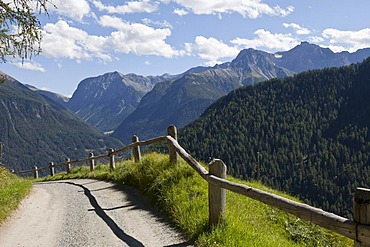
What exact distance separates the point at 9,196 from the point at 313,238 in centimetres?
890

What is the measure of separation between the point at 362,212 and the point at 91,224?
6.47 m

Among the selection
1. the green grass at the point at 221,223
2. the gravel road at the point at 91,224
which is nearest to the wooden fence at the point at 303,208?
the green grass at the point at 221,223

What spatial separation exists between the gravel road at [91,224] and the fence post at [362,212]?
3.48 metres

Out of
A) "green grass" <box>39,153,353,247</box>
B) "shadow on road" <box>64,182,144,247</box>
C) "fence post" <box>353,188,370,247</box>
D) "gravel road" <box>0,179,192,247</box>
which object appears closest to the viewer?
"fence post" <box>353,188,370,247</box>

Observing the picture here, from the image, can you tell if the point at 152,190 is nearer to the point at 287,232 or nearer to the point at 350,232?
the point at 287,232

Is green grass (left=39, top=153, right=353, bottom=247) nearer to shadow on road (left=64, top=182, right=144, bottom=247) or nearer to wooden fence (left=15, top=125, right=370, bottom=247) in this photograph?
wooden fence (left=15, top=125, right=370, bottom=247)

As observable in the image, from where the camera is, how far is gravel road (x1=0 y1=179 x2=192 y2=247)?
A: 7.28 meters

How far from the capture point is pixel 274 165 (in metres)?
190

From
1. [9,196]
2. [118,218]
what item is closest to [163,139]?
[118,218]

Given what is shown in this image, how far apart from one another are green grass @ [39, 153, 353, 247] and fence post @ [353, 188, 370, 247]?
84.9 inches

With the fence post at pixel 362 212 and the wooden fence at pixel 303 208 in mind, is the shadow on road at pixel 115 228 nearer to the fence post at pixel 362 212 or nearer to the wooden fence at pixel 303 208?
the wooden fence at pixel 303 208

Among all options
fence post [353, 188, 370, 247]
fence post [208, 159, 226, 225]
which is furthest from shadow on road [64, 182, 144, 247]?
fence post [353, 188, 370, 247]

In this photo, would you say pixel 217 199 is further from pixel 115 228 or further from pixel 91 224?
pixel 91 224

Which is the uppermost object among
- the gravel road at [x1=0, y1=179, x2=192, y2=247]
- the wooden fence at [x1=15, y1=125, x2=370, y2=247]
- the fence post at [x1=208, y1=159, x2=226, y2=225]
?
the wooden fence at [x1=15, y1=125, x2=370, y2=247]
